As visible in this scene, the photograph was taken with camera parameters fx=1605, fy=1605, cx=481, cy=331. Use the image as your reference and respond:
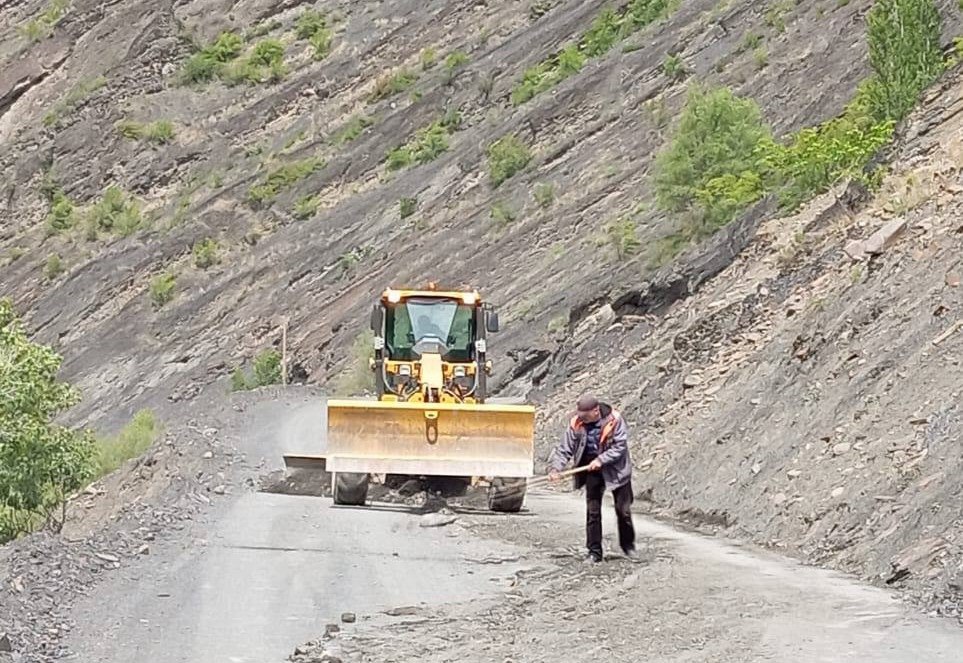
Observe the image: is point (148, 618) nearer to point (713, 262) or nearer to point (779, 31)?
point (713, 262)

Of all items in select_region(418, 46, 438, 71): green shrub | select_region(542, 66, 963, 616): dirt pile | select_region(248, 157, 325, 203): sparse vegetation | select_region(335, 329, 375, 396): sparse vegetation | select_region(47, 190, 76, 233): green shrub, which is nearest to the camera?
select_region(542, 66, 963, 616): dirt pile

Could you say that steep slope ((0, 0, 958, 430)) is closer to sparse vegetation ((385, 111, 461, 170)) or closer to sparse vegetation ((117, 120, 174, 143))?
sparse vegetation ((117, 120, 174, 143))

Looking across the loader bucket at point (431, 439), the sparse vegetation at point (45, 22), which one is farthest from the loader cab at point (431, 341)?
the sparse vegetation at point (45, 22)

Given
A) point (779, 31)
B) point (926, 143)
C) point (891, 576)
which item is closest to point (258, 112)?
point (779, 31)

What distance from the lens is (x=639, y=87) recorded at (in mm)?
52312

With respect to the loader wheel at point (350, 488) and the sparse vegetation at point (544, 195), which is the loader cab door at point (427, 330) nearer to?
the loader wheel at point (350, 488)

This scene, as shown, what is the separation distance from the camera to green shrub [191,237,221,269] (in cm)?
6278

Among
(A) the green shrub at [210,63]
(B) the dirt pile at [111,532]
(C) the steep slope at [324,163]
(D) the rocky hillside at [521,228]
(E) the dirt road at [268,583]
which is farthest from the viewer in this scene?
(A) the green shrub at [210,63]

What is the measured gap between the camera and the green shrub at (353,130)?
6719 cm

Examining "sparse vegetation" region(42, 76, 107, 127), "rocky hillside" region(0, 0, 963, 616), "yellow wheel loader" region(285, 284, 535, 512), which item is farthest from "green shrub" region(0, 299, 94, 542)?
"sparse vegetation" region(42, 76, 107, 127)

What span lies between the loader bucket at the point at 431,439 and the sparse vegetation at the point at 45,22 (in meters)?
74.3

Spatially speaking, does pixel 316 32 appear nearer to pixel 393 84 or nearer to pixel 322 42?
pixel 322 42

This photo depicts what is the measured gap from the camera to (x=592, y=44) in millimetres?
59906

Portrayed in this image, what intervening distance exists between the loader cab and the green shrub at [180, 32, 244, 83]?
61.4m
